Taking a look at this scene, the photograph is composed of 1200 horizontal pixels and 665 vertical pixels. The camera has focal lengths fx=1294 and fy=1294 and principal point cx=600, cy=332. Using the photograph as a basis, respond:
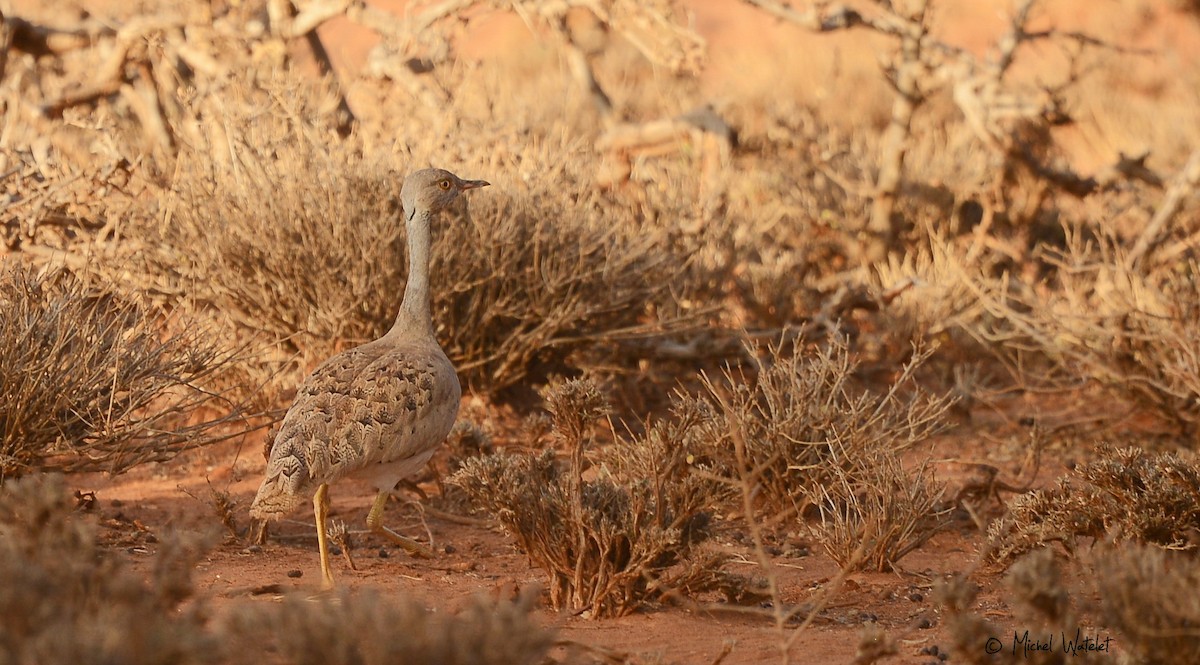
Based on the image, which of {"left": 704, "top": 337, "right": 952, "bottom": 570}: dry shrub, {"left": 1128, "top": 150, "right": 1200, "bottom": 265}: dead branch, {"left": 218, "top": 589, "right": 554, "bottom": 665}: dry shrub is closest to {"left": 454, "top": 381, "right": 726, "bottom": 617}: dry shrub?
{"left": 704, "top": 337, "right": 952, "bottom": 570}: dry shrub

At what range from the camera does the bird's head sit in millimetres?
5129

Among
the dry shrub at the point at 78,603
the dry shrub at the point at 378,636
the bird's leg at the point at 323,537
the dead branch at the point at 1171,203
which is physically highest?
the dry shrub at the point at 78,603

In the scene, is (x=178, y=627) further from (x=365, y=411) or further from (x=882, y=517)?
A: (x=882, y=517)

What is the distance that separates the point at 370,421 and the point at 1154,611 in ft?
8.48

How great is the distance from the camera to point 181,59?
8.88 meters

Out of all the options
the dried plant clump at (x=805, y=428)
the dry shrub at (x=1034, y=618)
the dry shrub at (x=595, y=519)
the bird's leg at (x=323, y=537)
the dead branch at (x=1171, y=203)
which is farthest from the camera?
the dead branch at (x=1171, y=203)

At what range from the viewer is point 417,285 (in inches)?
200

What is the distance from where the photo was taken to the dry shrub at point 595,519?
13.4ft

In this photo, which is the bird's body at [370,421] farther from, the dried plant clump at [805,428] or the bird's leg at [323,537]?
the dried plant clump at [805,428]

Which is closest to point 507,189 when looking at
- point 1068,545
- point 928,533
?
point 928,533

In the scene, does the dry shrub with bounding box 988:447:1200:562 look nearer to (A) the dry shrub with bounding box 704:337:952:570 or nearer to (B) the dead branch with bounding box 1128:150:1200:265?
(A) the dry shrub with bounding box 704:337:952:570

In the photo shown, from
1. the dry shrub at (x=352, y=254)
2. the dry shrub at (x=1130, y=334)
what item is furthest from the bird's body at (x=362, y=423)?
the dry shrub at (x=1130, y=334)

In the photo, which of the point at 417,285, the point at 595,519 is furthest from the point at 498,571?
the point at 417,285

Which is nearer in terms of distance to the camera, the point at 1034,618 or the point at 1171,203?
the point at 1034,618
